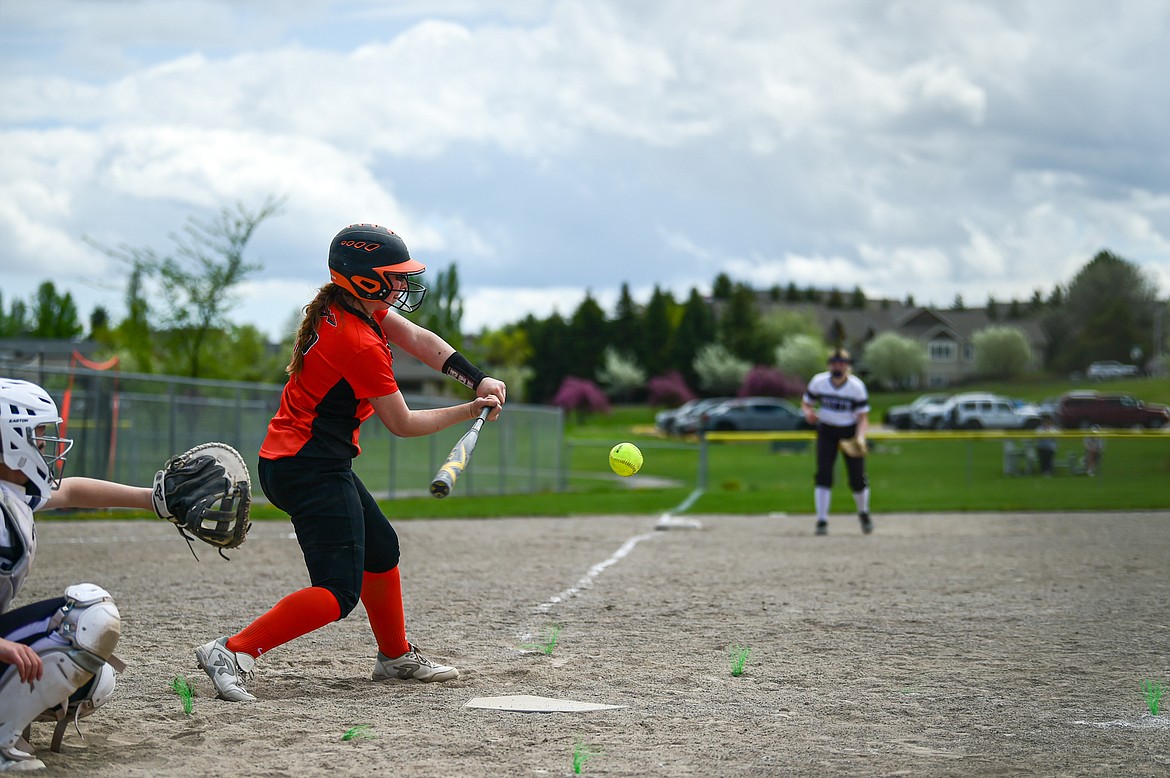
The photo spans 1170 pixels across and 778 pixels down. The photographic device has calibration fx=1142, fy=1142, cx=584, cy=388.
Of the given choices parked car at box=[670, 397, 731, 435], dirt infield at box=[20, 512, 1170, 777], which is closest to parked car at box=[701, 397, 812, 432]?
parked car at box=[670, 397, 731, 435]

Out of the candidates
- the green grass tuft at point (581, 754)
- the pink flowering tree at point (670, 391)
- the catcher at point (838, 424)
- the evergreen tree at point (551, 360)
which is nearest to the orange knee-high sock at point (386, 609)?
the green grass tuft at point (581, 754)

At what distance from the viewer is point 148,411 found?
18.9 meters

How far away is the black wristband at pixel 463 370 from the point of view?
18.1 ft

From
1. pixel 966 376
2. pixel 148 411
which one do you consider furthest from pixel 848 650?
pixel 966 376

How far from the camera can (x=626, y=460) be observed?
22.0 feet

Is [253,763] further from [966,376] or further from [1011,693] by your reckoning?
[966,376]

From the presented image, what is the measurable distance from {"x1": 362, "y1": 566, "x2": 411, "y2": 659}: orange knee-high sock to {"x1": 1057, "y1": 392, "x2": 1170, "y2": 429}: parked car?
47.0 meters

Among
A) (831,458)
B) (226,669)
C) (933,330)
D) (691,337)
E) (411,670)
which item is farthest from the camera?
(933,330)

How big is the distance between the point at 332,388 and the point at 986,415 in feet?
157

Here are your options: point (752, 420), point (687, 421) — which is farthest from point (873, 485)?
point (687, 421)

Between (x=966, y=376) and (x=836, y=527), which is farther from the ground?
(x=966, y=376)

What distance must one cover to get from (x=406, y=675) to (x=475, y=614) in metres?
2.19

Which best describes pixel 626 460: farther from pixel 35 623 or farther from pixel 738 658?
pixel 35 623

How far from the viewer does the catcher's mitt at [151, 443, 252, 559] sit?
4660mm
